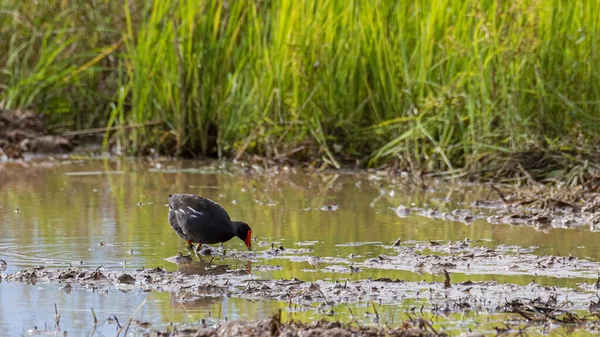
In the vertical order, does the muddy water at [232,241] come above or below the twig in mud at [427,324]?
below

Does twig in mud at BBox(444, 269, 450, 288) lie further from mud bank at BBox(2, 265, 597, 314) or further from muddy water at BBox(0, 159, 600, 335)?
muddy water at BBox(0, 159, 600, 335)

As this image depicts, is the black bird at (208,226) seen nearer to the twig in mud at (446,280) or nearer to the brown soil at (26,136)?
the twig in mud at (446,280)

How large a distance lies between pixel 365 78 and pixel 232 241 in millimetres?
3499

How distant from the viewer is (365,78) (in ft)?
31.3

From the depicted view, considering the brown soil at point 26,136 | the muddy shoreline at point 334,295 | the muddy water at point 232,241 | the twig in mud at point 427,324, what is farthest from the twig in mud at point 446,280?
the brown soil at point 26,136

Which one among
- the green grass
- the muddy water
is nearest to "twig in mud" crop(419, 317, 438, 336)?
the muddy water

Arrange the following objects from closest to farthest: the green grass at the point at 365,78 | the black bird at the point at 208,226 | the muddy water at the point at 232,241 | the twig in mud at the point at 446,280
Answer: the muddy water at the point at 232,241, the twig in mud at the point at 446,280, the black bird at the point at 208,226, the green grass at the point at 365,78

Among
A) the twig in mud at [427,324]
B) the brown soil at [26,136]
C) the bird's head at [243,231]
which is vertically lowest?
the brown soil at [26,136]

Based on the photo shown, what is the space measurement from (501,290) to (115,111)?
6745 mm

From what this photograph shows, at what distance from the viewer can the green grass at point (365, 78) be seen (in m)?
8.80

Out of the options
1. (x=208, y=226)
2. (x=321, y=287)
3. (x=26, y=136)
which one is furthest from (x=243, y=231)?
(x=26, y=136)

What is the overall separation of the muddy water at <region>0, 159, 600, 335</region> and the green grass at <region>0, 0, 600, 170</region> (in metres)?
0.47

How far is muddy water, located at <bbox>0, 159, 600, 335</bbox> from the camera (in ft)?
14.7

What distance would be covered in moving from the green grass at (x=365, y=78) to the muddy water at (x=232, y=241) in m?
0.47
